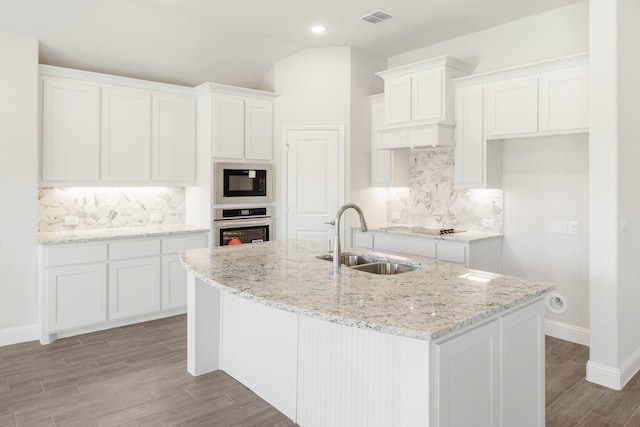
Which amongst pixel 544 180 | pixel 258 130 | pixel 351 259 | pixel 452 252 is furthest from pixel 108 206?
pixel 544 180

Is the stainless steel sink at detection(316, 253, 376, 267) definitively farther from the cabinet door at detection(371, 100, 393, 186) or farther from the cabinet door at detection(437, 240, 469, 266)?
the cabinet door at detection(371, 100, 393, 186)

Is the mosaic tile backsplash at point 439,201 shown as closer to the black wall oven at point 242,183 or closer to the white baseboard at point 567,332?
the white baseboard at point 567,332

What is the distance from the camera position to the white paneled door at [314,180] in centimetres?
504

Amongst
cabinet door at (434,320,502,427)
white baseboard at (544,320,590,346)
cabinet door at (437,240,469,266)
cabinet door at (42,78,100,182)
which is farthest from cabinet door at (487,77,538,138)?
cabinet door at (42,78,100,182)

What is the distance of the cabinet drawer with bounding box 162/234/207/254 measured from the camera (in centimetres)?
452

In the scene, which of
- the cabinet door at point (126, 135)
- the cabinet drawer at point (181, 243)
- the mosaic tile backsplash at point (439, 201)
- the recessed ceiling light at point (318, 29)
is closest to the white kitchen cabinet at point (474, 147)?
the mosaic tile backsplash at point (439, 201)

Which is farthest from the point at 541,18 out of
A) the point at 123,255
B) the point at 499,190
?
the point at 123,255

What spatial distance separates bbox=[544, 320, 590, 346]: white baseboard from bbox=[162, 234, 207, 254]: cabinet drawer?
137 inches

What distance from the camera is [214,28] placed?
446cm

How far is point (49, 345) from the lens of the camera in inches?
151

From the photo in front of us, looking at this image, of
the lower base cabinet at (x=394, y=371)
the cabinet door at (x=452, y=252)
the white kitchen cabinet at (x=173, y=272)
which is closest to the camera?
the lower base cabinet at (x=394, y=371)

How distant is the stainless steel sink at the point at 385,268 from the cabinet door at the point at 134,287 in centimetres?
250

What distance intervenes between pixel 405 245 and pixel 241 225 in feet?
5.96

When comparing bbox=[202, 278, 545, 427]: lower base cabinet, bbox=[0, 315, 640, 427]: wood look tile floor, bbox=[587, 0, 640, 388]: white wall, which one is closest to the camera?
bbox=[202, 278, 545, 427]: lower base cabinet
